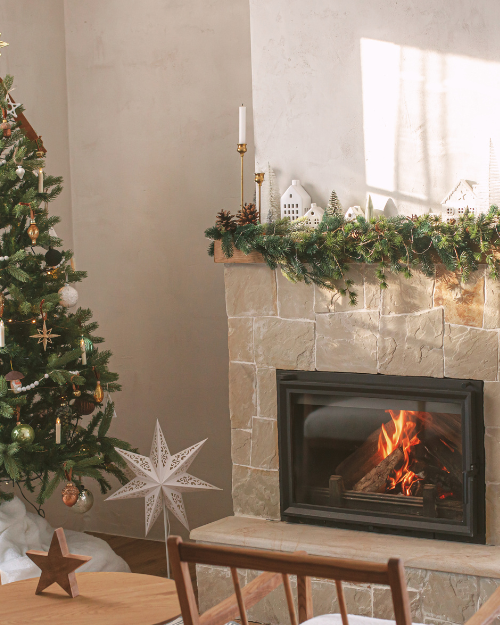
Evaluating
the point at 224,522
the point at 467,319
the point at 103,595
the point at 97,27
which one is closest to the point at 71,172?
the point at 97,27

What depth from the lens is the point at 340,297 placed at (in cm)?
260

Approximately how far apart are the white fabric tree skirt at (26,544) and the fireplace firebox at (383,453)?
0.74 m

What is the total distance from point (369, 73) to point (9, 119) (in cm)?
131

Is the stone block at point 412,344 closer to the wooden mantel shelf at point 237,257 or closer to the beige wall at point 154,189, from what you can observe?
the wooden mantel shelf at point 237,257

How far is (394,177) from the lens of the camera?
2.54 metres

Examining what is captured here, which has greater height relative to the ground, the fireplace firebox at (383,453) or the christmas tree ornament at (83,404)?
the christmas tree ornament at (83,404)

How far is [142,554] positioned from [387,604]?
4.35 feet

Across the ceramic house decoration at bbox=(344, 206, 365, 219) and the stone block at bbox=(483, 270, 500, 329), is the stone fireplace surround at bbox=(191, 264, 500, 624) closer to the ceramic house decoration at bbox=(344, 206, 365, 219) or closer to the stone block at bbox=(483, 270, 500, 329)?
the stone block at bbox=(483, 270, 500, 329)

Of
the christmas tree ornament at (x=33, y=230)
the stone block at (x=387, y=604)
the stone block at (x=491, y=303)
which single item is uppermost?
the christmas tree ornament at (x=33, y=230)

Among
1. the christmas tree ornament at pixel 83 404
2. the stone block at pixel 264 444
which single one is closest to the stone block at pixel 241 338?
the stone block at pixel 264 444

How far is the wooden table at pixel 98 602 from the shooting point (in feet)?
5.19

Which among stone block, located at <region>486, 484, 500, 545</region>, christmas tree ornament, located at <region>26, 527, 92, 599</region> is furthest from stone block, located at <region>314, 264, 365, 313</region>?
christmas tree ornament, located at <region>26, 527, 92, 599</region>

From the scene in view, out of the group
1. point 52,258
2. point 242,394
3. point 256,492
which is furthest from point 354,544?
point 52,258

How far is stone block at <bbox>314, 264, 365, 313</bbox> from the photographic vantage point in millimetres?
2564
